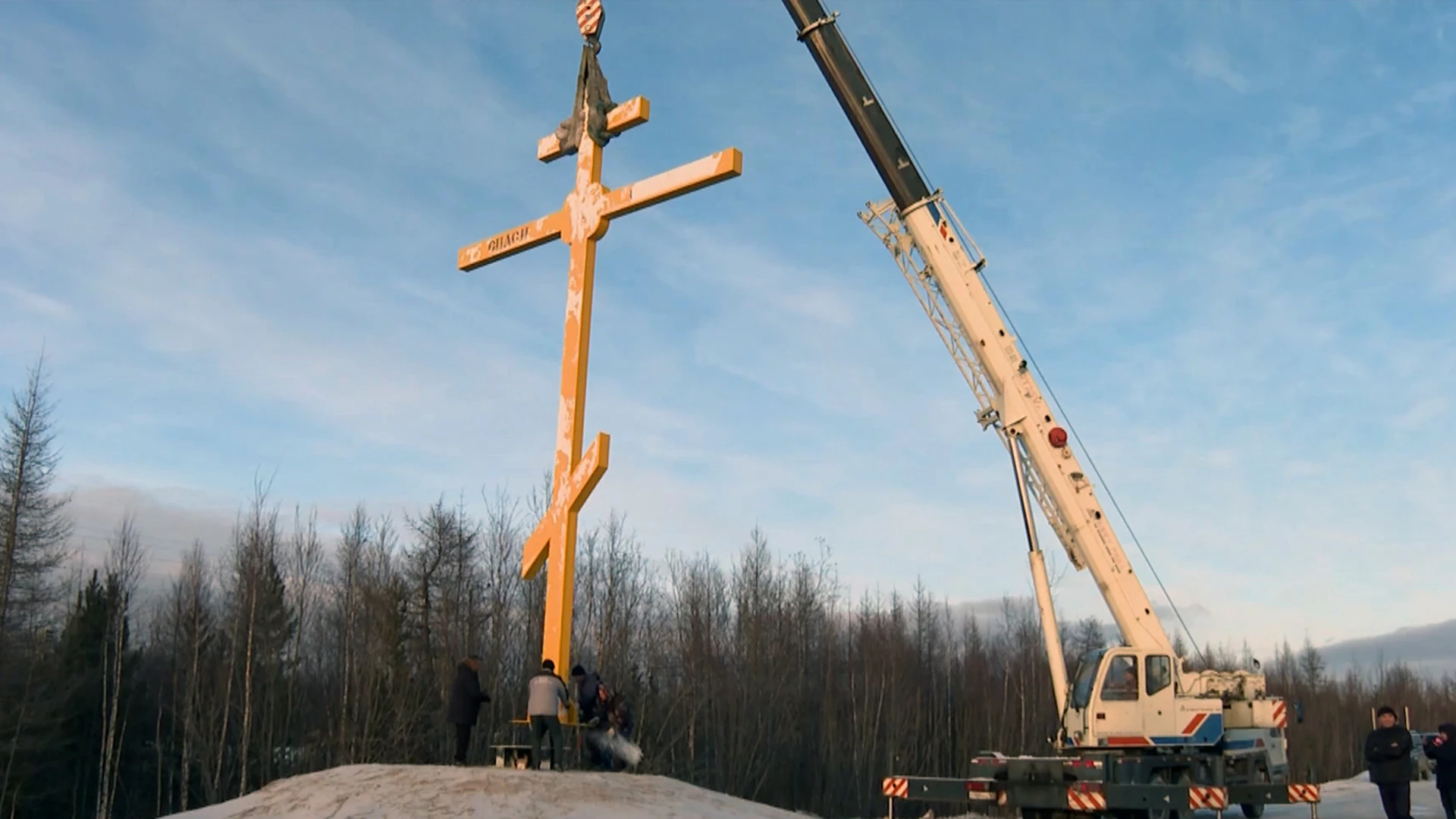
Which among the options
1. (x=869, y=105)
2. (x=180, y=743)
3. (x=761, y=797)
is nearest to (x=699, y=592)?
(x=761, y=797)

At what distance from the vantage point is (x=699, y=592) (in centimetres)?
4247

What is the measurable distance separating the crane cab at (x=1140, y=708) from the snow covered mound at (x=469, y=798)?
7103 mm

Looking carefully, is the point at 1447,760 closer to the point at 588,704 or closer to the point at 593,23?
the point at 588,704

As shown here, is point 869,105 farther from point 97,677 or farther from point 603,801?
point 97,677

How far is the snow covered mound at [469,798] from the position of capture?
1102cm

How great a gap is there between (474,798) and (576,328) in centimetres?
542

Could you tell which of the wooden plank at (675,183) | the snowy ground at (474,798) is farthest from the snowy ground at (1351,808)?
the wooden plank at (675,183)

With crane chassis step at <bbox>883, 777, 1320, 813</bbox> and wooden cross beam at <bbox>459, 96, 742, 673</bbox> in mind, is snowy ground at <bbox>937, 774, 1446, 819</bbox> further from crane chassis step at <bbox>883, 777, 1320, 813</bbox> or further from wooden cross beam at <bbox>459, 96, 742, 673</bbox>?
wooden cross beam at <bbox>459, 96, 742, 673</bbox>

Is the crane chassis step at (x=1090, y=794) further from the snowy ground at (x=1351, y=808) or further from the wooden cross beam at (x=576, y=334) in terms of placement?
the wooden cross beam at (x=576, y=334)

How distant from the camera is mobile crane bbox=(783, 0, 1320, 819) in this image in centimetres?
1606

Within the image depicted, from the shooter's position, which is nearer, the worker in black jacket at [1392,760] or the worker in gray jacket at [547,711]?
the worker in gray jacket at [547,711]

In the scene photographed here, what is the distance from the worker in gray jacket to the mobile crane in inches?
231

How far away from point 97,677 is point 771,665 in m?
22.3

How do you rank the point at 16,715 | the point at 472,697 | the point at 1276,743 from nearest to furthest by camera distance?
the point at 472,697 → the point at 1276,743 → the point at 16,715
